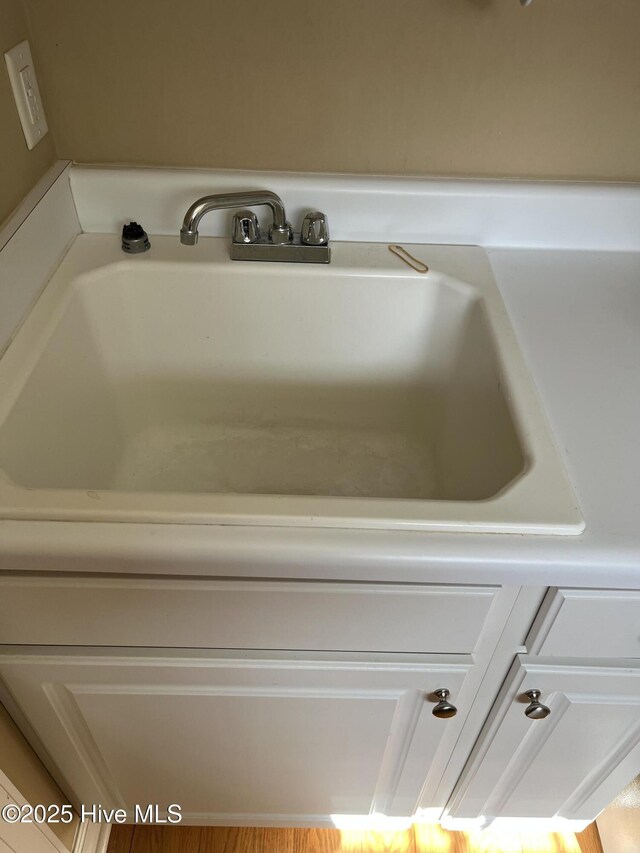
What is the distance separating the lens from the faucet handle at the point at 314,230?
0.90m

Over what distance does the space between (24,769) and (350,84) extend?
3.33 ft

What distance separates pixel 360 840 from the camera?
3.61 feet

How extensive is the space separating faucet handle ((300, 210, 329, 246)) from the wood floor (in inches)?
39.9

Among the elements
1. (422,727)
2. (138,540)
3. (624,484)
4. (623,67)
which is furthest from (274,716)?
(623,67)

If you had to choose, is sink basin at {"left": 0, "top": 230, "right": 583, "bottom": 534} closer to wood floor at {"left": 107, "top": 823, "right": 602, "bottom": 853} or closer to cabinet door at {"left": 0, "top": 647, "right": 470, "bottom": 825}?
cabinet door at {"left": 0, "top": 647, "right": 470, "bottom": 825}

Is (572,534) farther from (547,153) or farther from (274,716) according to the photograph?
(547,153)

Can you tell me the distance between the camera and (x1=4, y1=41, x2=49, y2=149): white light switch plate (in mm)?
776

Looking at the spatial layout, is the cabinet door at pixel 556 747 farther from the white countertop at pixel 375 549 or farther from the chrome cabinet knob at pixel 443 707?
the white countertop at pixel 375 549

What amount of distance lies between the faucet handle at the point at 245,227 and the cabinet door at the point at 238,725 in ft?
1.86

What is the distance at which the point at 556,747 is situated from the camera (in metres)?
0.81

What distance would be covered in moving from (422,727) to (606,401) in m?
0.46

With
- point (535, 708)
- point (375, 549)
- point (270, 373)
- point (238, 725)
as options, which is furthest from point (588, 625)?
point (270, 373)

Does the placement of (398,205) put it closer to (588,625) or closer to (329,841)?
(588,625)

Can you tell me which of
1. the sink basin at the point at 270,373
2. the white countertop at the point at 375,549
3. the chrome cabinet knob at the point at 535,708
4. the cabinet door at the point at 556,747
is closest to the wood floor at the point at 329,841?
the cabinet door at the point at 556,747
